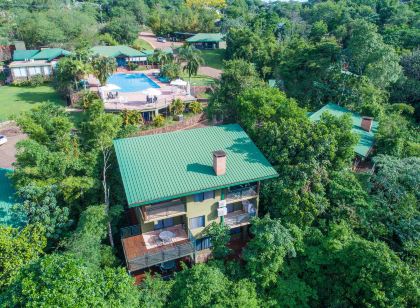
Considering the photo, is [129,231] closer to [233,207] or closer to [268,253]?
[233,207]

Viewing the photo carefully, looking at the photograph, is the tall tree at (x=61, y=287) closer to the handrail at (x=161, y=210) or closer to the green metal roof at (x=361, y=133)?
the handrail at (x=161, y=210)

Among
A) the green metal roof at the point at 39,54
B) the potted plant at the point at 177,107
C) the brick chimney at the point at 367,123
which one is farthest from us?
the green metal roof at the point at 39,54

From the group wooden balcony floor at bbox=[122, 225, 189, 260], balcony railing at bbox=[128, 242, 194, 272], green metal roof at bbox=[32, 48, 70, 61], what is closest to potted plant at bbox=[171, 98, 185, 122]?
wooden balcony floor at bbox=[122, 225, 189, 260]

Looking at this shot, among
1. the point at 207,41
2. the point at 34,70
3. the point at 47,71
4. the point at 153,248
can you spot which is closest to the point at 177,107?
the point at 153,248

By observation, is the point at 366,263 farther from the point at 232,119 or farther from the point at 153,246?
the point at 232,119

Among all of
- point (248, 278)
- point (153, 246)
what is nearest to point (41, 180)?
point (153, 246)

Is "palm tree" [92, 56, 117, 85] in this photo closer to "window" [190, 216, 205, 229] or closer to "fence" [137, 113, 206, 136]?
"fence" [137, 113, 206, 136]

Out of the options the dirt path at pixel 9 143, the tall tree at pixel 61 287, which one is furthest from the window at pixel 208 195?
the dirt path at pixel 9 143
